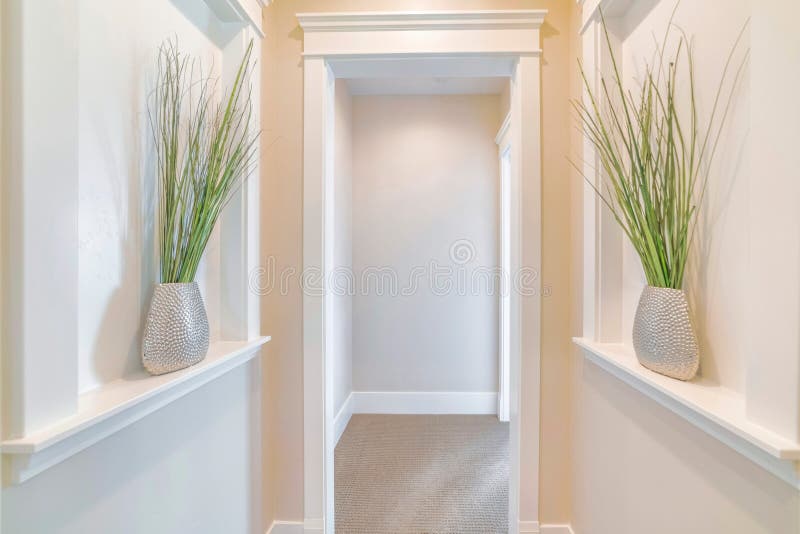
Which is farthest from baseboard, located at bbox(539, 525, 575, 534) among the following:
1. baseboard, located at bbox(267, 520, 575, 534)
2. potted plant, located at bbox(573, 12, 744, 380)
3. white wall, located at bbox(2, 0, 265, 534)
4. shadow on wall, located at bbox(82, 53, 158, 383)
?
shadow on wall, located at bbox(82, 53, 158, 383)

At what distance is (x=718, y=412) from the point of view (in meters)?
0.73

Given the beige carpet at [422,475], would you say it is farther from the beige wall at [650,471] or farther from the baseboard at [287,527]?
the beige wall at [650,471]

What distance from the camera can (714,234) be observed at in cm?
89

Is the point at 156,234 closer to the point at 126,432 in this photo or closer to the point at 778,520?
the point at 126,432

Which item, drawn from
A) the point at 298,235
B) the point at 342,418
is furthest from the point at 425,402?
the point at 298,235

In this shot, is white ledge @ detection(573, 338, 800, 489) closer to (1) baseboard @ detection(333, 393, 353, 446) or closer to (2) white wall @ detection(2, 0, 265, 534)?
(2) white wall @ detection(2, 0, 265, 534)

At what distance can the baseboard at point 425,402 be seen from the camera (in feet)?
9.75

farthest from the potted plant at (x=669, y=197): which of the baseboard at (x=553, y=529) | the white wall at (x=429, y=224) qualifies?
the white wall at (x=429, y=224)

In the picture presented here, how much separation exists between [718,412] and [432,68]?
4.84 feet

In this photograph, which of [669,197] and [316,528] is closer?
[669,197]

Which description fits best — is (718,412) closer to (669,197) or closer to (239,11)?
(669,197)

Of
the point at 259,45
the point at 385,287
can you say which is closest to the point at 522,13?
the point at 259,45

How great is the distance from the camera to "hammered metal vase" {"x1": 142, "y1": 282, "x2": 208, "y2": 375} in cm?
92

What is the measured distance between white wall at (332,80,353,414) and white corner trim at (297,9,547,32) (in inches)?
36.2
